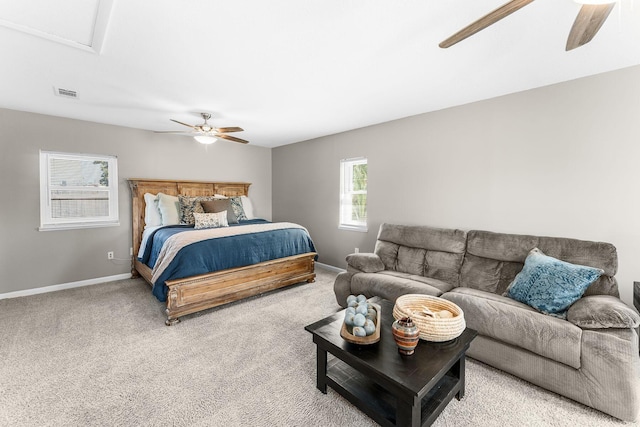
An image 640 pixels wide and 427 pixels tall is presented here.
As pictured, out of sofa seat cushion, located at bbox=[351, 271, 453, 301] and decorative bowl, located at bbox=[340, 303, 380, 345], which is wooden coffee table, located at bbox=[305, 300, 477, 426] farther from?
sofa seat cushion, located at bbox=[351, 271, 453, 301]

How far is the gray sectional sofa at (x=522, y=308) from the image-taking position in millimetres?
1609

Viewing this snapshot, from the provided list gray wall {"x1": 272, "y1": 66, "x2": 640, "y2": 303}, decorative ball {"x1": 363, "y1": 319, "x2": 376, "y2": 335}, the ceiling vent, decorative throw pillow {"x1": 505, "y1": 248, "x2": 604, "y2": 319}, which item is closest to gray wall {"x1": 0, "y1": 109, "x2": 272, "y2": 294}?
the ceiling vent

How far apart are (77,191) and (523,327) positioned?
5.23m

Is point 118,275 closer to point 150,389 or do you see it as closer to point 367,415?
point 150,389

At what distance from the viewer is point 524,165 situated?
2707mm

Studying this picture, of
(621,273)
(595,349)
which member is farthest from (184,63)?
(621,273)

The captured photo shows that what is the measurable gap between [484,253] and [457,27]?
1982mm

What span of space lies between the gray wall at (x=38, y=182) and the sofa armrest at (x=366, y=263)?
324cm

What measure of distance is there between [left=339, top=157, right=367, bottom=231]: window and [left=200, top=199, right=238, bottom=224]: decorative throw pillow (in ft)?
5.87

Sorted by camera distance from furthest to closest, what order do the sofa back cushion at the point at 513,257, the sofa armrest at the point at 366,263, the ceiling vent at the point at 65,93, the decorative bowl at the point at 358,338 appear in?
the sofa armrest at the point at 366,263, the ceiling vent at the point at 65,93, the sofa back cushion at the point at 513,257, the decorative bowl at the point at 358,338

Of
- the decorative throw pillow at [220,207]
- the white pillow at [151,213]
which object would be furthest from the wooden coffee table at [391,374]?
the white pillow at [151,213]

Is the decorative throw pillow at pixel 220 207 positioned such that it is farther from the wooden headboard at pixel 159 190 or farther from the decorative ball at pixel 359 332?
the decorative ball at pixel 359 332

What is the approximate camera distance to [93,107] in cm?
319

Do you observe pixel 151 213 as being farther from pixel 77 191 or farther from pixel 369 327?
pixel 369 327
